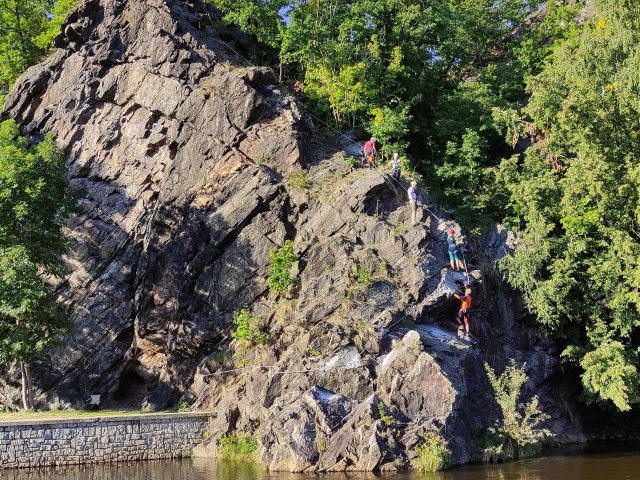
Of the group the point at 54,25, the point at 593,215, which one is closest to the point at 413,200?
the point at 593,215

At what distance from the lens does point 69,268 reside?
31.1 meters

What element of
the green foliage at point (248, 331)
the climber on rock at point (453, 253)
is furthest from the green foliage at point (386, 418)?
the climber on rock at point (453, 253)

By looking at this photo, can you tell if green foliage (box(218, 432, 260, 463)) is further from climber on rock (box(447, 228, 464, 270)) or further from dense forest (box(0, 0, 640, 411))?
dense forest (box(0, 0, 640, 411))

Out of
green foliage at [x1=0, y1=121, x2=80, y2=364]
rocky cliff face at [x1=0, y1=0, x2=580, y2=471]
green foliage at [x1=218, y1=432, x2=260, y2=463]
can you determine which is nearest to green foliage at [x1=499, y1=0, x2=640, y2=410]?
rocky cliff face at [x1=0, y1=0, x2=580, y2=471]

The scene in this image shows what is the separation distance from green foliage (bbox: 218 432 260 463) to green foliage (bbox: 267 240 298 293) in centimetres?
603

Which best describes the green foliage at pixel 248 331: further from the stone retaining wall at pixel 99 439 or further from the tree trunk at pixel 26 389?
the tree trunk at pixel 26 389

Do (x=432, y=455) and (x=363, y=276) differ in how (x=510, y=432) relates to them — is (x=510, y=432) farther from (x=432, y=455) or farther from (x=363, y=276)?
(x=363, y=276)

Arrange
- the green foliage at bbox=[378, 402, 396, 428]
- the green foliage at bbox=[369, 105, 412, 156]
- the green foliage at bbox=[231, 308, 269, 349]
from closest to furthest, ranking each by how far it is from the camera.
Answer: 1. the green foliage at bbox=[378, 402, 396, 428]
2. the green foliage at bbox=[231, 308, 269, 349]
3. the green foliage at bbox=[369, 105, 412, 156]

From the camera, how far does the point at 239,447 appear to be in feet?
74.7

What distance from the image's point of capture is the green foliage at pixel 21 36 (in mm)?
40969

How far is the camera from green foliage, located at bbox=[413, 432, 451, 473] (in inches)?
764

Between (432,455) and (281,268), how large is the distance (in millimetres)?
10138

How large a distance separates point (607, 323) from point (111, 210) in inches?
912

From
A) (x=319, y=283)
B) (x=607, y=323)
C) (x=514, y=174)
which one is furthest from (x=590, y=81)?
(x=319, y=283)
